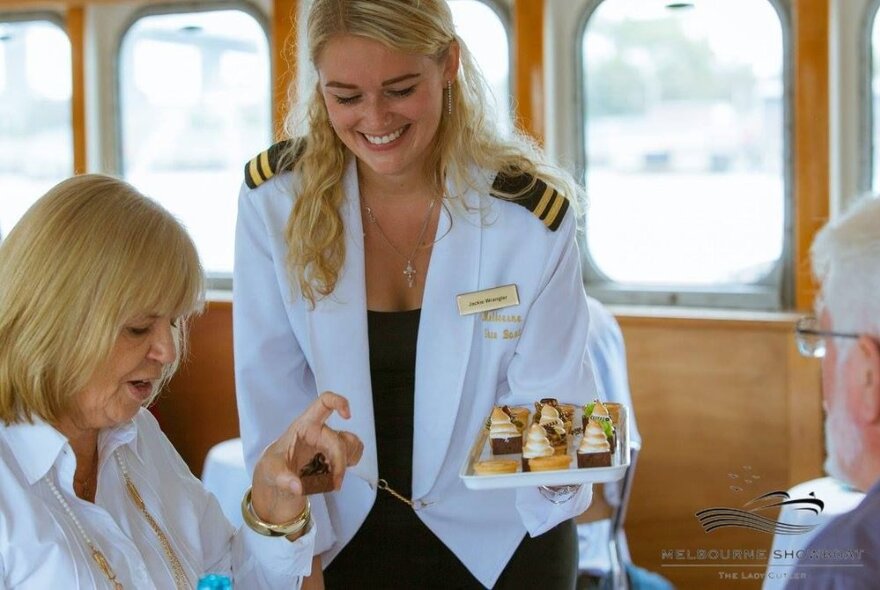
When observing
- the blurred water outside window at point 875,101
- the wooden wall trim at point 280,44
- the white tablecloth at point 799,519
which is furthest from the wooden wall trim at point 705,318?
the white tablecloth at point 799,519

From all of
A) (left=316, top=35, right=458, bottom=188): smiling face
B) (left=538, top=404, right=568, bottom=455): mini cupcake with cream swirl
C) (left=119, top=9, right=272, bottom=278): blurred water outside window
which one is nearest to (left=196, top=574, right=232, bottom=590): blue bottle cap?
(left=538, top=404, right=568, bottom=455): mini cupcake with cream swirl

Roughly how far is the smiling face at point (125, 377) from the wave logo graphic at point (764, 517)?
1050 mm

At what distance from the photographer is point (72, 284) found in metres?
1.58

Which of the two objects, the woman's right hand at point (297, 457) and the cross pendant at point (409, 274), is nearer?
the woman's right hand at point (297, 457)

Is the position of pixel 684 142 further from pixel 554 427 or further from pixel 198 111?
pixel 554 427

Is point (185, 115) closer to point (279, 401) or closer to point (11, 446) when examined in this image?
point (279, 401)

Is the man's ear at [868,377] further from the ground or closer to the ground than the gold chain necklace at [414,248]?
closer to the ground

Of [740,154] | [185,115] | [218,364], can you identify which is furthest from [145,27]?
[740,154]

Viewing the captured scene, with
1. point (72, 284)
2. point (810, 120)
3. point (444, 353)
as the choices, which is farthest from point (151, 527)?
point (810, 120)

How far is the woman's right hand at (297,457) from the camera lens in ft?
5.62

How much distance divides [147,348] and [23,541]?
1.09 feet

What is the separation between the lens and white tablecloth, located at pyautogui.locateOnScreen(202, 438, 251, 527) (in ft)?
13.1

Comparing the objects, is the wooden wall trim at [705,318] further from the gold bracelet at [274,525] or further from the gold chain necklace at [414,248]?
the gold bracelet at [274,525]

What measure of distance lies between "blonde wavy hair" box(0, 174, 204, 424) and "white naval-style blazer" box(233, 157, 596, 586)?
461mm
